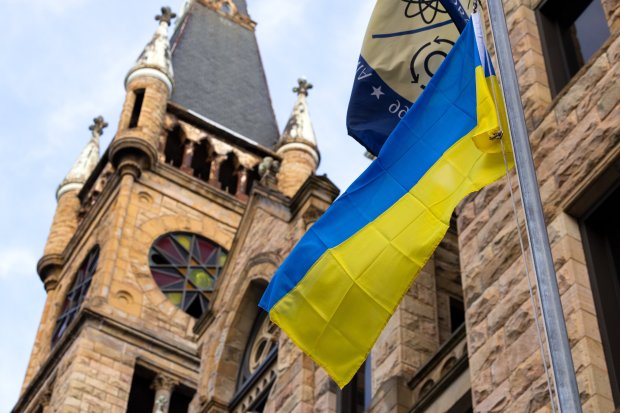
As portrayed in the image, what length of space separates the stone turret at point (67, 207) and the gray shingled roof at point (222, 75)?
3.33 metres

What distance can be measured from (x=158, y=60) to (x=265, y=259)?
2343 centimetres

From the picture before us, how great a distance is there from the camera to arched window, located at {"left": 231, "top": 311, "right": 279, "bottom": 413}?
18047mm

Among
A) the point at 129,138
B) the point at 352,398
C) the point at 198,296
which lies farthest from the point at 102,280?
the point at 352,398

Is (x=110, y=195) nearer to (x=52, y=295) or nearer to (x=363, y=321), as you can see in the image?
(x=52, y=295)

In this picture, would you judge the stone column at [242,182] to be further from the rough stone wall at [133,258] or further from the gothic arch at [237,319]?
the gothic arch at [237,319]

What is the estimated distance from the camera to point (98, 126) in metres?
46.8

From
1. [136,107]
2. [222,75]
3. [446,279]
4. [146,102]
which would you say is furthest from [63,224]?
[446,279]

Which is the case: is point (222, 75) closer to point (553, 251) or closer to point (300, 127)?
point (300, 127)

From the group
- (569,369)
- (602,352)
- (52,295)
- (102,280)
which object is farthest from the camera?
(52,295)

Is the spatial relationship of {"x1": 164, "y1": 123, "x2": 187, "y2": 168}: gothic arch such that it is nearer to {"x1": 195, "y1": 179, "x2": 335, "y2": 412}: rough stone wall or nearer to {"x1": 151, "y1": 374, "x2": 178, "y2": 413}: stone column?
{"x1": 151, "y1": 374, "x2": 178, "y2": 413}: stone column

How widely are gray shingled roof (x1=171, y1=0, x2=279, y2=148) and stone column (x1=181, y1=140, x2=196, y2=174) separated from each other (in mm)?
3194

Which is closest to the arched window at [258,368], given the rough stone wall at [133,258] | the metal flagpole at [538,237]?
the metal flagpole at [538,237]

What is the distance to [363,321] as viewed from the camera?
9906 millimetres

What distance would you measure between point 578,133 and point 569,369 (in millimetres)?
3882
